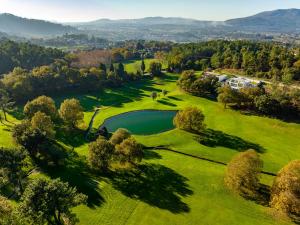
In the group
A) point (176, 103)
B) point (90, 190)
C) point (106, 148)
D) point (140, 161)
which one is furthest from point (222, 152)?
point (176, 103)

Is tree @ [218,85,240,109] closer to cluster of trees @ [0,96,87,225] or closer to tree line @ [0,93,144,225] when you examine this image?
tree line @ [0,93,144,225]

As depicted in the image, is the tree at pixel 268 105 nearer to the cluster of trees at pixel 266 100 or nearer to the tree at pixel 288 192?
the cluster of trees at pixel 266 100

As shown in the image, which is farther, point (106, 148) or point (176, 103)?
point (176, 103)

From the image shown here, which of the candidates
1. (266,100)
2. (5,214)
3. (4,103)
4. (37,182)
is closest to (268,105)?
(266,100)

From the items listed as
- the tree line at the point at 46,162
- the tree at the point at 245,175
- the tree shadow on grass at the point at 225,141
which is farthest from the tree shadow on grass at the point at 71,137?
the tree at the point at 245,175

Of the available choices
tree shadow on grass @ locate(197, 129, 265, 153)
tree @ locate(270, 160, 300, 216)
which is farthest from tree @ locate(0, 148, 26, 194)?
tree shadow on grass @ locate(197, 129, 265, 153)

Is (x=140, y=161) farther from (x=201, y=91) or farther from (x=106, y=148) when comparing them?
(x=201, y=91)

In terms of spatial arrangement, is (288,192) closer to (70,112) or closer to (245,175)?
(245,175)

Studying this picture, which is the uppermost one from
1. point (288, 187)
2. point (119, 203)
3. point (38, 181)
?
point (38, 181)
